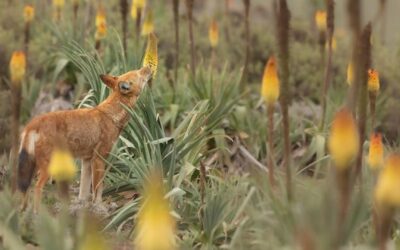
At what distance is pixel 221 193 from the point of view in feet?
19.3

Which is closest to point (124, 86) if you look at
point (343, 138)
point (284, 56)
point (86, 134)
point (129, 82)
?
point (129, 82)

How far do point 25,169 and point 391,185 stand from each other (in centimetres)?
277

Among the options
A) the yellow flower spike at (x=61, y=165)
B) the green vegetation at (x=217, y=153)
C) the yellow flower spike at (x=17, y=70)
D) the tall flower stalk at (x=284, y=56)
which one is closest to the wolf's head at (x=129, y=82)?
the green vegetation at (x=217, y=153)

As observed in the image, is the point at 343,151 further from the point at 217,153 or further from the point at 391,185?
the point at 217,153

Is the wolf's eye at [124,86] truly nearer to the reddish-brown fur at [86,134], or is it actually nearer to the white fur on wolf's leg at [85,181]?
the reddish-brown fur at [86,134]

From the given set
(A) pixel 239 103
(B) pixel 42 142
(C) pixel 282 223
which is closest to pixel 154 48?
(B) pixel 42 142

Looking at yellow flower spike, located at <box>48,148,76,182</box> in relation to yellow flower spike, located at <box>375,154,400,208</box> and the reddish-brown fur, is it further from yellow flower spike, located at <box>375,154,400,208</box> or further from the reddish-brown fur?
the reddish-brown fur

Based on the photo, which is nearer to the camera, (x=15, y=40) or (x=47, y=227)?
(x=47, y=227)

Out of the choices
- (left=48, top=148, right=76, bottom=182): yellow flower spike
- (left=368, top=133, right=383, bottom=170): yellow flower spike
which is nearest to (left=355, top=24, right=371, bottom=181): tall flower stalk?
(left=368, top=133, right=383, bottom=170): yellow flower spike

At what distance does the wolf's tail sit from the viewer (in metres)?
5.63

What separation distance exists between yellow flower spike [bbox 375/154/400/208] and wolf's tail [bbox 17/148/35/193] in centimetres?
266

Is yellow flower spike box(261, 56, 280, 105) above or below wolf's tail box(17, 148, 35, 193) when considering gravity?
above

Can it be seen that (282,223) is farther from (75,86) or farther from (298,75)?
(298,75)

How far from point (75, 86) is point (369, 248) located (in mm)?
7032
